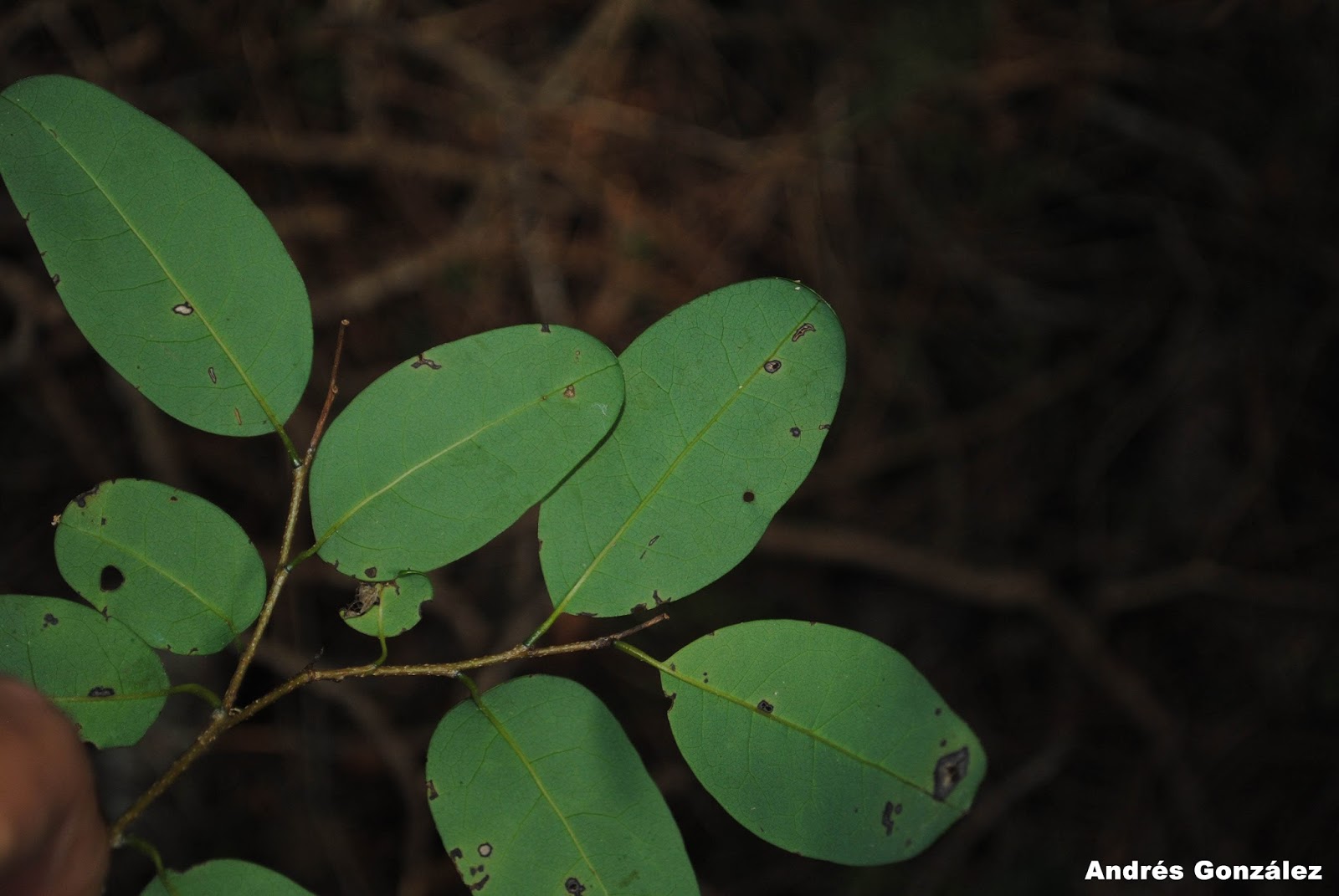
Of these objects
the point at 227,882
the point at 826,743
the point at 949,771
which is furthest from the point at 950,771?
the point at 227,882

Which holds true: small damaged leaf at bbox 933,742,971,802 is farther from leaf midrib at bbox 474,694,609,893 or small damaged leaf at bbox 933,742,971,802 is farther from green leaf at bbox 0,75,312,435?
green leaf at bbox 0,75,312,435

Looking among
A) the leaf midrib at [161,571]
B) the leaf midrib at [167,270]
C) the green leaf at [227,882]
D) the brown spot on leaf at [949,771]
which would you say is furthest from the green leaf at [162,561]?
the brown spot on leaf at [949,771]

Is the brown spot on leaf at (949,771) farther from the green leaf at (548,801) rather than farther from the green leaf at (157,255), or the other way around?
the green leaf at (157,255)

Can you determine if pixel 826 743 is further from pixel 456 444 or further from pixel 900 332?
pixel 900 332

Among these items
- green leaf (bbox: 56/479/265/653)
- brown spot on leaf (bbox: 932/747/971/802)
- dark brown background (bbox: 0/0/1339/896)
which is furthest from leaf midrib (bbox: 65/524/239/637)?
dark brown background (bbox: 0/0/1339/896)

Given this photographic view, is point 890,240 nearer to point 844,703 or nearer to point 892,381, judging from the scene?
point 892,381

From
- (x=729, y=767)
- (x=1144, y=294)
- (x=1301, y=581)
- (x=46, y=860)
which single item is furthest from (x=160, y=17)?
(x=1301, y=581)
